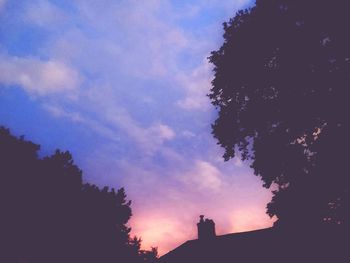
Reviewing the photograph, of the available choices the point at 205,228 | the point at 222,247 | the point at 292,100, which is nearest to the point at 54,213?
the point at 205,228

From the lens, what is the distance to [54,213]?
30062mm

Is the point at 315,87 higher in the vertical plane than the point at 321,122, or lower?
higher

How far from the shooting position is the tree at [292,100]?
681 inches

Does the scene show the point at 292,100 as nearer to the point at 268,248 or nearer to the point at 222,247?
the point at 268,248

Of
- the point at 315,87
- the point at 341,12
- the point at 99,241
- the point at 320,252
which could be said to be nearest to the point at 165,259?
the point at 99,241

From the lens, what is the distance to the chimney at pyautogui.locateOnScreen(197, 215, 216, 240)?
2894cm

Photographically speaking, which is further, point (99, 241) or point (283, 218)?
point (99, 241)

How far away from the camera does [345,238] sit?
17469 mm

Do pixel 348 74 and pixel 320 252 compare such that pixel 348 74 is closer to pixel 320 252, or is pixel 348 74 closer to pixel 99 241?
pixel 320 252

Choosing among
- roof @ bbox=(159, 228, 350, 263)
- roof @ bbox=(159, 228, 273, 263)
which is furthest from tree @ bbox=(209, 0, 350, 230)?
roof @ bbox=(159, 228, 273, 263)

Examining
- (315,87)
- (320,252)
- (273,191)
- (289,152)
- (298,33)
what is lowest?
(320,252)

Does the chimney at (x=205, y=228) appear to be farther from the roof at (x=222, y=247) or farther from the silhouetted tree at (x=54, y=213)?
the silhouetted tree at (x=54, y=213)

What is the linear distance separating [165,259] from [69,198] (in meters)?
8.58

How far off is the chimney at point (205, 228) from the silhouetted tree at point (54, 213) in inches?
316
